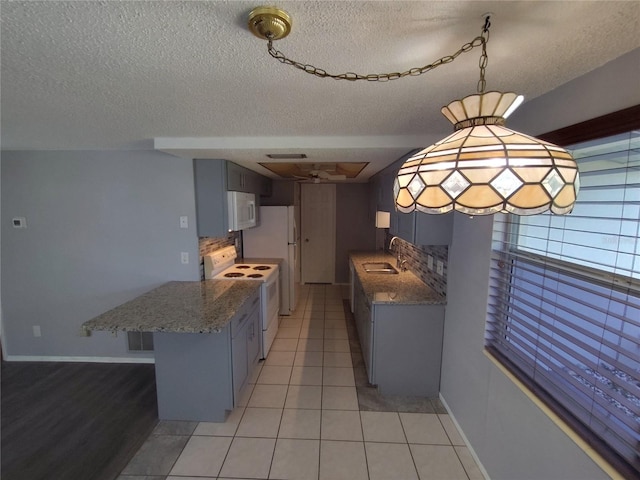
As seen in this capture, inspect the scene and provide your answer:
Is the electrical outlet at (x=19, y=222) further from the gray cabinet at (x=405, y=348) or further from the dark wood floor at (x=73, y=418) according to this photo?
the gray cabinet at (x=405, y=348)

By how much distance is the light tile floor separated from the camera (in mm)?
1804

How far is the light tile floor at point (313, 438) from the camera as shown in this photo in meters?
1.80

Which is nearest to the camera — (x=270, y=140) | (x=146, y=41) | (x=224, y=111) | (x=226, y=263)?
(x=146, y=41)

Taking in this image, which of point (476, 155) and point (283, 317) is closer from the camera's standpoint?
point (476, 155)

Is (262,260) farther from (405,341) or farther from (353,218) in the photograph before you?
(353,218)

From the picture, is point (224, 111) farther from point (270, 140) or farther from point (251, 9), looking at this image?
point (251, 9)

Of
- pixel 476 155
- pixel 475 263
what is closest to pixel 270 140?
pixel 475 263

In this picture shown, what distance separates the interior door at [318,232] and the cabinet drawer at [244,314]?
296cm

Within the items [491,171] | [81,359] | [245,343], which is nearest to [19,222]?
[81,359]

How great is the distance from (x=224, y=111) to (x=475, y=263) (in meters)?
1.84

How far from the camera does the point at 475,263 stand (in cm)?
193

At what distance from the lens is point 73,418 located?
7.43 feet

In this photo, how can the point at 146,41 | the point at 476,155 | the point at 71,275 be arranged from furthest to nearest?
the point at 71,275 → the point at 146,41 → the point at 476,155

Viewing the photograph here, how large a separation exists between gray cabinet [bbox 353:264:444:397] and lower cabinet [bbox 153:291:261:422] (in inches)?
45.9
